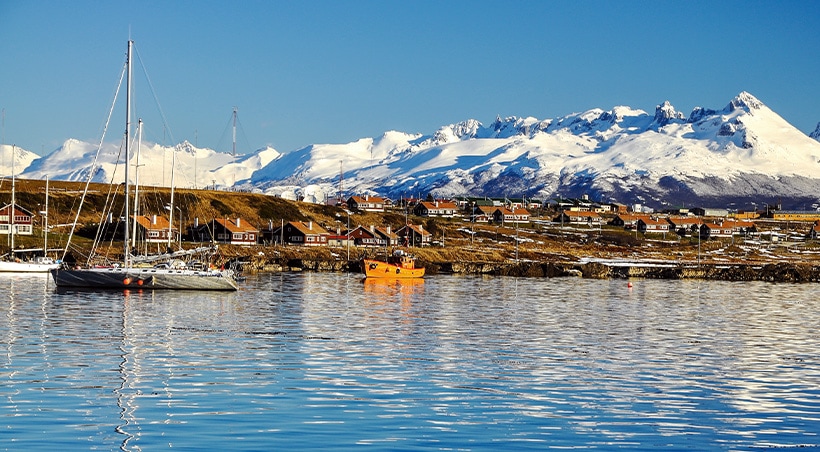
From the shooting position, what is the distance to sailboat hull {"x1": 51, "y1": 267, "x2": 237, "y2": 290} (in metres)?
78.6

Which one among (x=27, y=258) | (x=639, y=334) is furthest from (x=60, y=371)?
(x=27, y=258)

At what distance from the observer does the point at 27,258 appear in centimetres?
11400

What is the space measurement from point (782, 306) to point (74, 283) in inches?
2205

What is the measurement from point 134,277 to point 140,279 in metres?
0.51

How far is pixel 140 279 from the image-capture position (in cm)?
7881

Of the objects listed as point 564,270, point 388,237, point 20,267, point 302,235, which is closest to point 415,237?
point 388,237

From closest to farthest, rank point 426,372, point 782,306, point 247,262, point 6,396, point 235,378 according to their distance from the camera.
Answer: point 6,396 → point 235,378 → point 426,372 → point 782,306 → point 247,262

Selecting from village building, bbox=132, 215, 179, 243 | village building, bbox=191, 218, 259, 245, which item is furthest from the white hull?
village building, bbox=191, 218, 259, 245

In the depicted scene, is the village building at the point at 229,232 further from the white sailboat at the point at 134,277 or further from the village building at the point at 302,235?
the white sailboat at the point at 134,277

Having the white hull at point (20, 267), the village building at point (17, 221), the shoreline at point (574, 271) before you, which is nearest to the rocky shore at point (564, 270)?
the shoreline at point (574, 271)

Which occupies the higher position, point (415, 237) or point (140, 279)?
point (415, 237)

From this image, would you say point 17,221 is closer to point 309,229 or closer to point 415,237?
point 309,229

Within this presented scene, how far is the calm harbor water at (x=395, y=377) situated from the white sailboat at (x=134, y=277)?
377 inches

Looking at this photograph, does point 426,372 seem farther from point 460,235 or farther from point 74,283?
point 460,235
